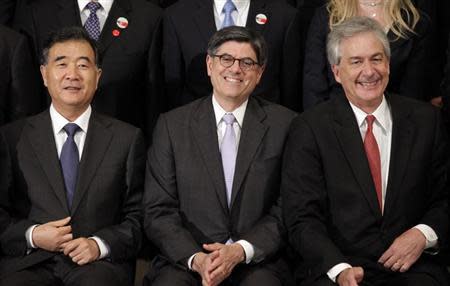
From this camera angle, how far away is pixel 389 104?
4.33 m

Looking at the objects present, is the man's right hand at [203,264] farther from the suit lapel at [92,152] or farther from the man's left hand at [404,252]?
the man's left hand at [404,252]

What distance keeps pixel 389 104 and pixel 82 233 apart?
4.76 feet

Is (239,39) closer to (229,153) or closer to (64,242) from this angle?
(229,153)

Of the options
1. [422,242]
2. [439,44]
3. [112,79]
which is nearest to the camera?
[422,242]

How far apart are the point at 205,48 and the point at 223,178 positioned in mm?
944

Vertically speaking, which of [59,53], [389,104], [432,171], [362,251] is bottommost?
[362,251]

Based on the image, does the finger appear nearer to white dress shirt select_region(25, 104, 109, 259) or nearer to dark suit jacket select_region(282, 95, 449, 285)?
dark suit jacket select_region(282, 95, 449, 285)

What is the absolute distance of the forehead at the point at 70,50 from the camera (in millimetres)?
4461

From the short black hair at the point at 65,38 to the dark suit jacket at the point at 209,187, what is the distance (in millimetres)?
518

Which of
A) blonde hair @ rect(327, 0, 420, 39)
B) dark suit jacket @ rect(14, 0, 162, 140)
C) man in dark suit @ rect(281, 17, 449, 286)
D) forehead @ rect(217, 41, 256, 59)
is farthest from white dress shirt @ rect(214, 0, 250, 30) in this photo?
man in dark suit @ rect(281, 17, 449, 286)

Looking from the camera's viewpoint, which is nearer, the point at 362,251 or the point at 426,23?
the point at 362,251

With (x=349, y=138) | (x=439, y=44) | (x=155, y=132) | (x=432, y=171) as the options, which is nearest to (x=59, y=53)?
(x=155, y=132)

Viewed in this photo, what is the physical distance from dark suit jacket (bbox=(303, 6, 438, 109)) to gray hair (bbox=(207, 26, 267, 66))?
1.86ft

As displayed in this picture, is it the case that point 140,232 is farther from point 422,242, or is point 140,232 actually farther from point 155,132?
point 422,242
